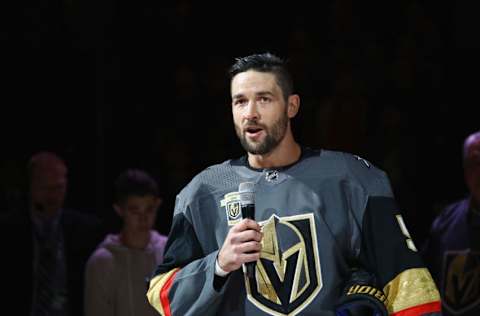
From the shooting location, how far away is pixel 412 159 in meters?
5.84

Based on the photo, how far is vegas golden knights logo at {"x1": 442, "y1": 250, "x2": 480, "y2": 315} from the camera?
487 cm

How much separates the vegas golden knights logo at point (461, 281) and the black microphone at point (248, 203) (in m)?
2.62

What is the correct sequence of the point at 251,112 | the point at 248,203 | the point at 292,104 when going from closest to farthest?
the point at 248,203
the point at 251,112
the point at 292,104

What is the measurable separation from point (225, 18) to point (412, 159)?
1.99 meters

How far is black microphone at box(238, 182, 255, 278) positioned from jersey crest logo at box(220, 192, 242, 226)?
143mm

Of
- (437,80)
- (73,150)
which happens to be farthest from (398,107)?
(73,150)

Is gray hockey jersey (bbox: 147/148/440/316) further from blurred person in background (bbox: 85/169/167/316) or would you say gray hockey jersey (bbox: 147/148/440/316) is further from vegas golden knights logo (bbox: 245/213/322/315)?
blurred person in background (bbox: 85/169/167/316)

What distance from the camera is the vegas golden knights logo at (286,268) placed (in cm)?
264

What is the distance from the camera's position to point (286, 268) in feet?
8.77

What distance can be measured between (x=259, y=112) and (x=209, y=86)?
12.1 feet

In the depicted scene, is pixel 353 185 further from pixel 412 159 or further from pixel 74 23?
pixel 74 23

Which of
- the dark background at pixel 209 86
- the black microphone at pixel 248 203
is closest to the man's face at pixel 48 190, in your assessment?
the dark background at pixel 209 86

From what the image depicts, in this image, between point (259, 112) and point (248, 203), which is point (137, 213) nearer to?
point (259, 112)

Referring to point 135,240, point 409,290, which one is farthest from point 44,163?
point 409,290
